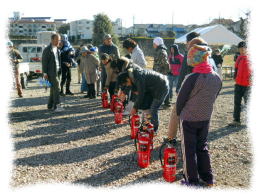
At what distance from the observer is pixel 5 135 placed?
5.66 metres

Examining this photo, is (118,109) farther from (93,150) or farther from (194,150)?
(194,150)

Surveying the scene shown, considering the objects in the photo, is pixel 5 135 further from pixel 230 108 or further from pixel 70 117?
pixel 230 108

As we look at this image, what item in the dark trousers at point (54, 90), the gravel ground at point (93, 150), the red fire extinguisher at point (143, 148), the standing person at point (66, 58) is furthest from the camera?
the standing person at point (66, 58)

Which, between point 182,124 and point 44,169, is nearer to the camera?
point 182,124

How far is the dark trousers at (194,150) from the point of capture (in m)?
3.34

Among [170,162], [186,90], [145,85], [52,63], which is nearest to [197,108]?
[186,90]

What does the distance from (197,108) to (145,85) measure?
156 centimetres

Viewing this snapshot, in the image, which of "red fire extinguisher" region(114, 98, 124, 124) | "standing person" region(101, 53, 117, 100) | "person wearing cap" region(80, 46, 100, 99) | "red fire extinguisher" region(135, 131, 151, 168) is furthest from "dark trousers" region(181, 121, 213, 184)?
"person wearing cap" region(80, 46, 100, 99)

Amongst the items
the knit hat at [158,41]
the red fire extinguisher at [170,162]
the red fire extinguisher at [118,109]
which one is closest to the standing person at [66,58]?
the knit hat at [158,41]

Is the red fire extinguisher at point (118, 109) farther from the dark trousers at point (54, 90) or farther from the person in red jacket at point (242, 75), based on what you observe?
the person in red jacket at point (242, 75)

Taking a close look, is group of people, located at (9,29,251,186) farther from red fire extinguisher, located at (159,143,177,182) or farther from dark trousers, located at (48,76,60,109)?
red fire extinguisher, located at (159,143,177,182)

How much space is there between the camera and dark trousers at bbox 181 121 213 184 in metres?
3.34

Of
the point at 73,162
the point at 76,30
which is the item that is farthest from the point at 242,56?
the point at 76,30

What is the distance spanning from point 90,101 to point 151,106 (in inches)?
182
